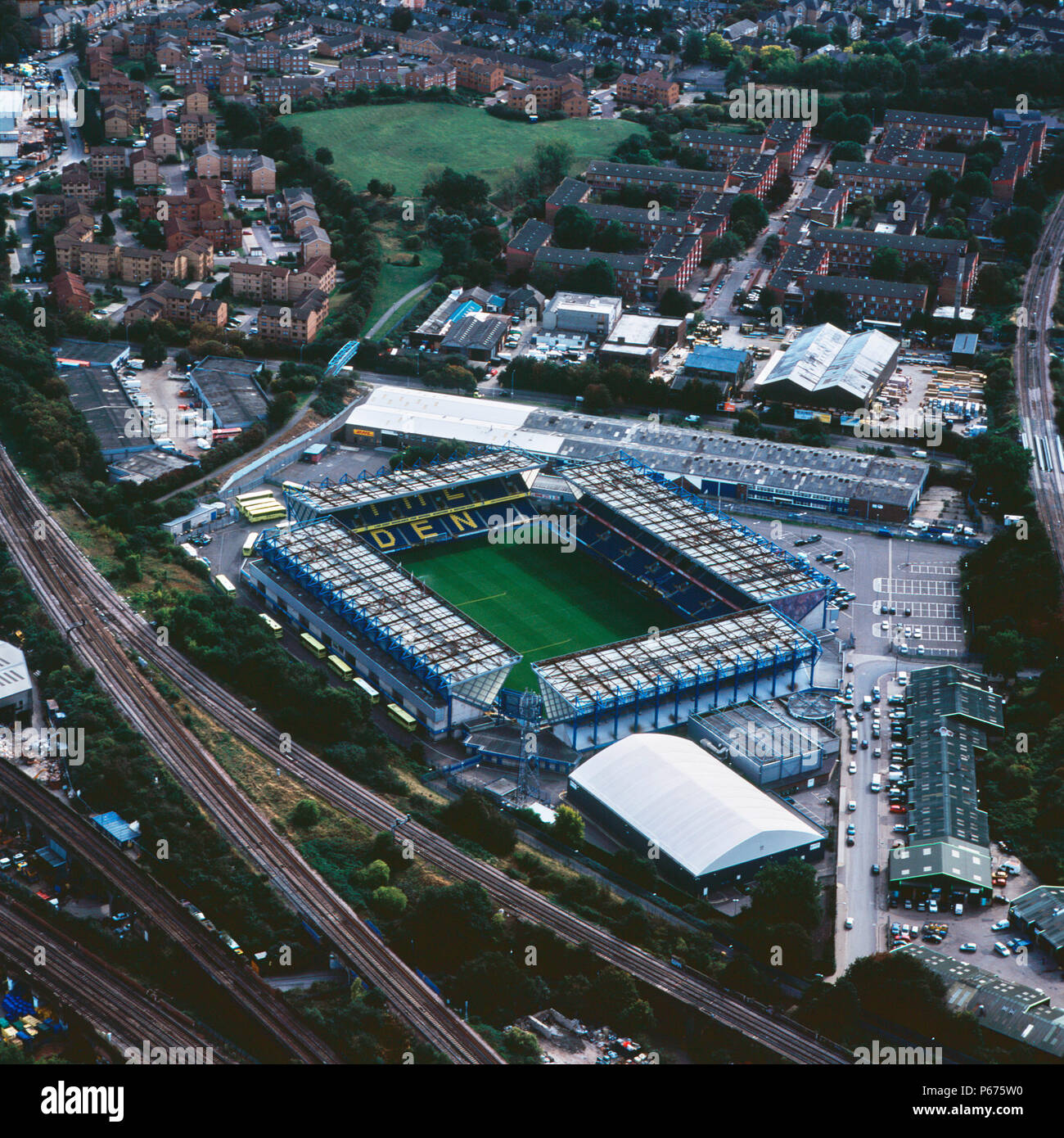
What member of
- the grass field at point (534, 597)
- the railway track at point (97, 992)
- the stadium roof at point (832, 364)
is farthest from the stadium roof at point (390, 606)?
the stadium roof at point (832, 364)

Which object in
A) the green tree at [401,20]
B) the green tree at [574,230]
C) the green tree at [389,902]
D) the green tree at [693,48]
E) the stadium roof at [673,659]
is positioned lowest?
the green tree at [389,902]

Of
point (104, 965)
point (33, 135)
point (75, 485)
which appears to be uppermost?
point (33, 135)

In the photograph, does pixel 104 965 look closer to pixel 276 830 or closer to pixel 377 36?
pixel 276 830

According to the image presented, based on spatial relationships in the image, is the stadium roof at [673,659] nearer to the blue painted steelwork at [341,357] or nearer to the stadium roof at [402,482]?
the stadium roof at [402,482]

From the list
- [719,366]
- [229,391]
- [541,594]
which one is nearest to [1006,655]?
[541,594]

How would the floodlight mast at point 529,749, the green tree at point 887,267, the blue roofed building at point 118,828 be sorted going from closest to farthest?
the blue roofed building at point 118,828
the floodlight mast at point 529,749
the green tree at point 887,267

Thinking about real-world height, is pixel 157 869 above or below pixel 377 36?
below

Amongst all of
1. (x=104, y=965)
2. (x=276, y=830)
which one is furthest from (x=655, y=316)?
(x=104, y=965)
